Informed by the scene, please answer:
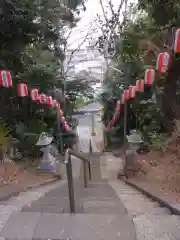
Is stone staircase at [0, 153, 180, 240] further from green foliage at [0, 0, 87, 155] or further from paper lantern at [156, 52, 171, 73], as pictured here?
green foliage at [0, 0, 87, 155]

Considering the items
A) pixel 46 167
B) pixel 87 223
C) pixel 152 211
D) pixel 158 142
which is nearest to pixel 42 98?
pixel 46 167

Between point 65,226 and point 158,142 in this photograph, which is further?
point 158,142

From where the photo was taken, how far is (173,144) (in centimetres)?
660

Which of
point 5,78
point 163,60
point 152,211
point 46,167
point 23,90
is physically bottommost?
point 46,167

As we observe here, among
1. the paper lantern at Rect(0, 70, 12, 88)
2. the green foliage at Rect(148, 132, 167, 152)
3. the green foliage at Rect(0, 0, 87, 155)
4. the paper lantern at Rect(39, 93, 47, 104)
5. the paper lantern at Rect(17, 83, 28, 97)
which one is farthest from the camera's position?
the paper lantern at Rect(39, 93, 47, 104)

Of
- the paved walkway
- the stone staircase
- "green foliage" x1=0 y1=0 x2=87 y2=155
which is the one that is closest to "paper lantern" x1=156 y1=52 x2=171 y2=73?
"green foliage" x1=0 y1=0 x2=87 y2=155

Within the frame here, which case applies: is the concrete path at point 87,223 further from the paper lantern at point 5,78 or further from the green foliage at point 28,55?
the green foliage at point 28,55

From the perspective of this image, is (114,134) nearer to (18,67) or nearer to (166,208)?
(18,67)

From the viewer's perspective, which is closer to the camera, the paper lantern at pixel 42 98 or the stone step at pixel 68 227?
the stone step at pixel 68 227

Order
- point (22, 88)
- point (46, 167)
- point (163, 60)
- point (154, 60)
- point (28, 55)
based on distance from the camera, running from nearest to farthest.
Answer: point (163, 60) → point (46, 167) → point (22, 88) → point (154, 60) → point (28, 55)

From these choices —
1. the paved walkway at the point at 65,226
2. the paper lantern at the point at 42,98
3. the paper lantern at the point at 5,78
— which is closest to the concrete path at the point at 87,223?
the paved walkway at the point at 65,226

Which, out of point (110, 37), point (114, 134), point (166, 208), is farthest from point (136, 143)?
point (110, 37)

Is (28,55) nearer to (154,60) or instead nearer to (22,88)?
(22,88)

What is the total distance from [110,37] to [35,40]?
298 inches
